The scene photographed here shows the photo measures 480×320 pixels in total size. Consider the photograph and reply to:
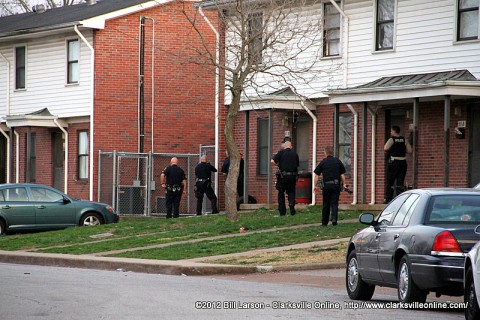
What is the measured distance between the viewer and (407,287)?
502 inches

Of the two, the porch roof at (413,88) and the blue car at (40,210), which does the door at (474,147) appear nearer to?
the porch roof at (413,88)

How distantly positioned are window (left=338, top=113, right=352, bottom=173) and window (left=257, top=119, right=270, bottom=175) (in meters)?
3.16

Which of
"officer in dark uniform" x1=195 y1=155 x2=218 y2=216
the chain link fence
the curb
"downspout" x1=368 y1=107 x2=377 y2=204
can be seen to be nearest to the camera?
the curb

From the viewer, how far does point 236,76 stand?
87.4 feet

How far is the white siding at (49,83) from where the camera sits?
3738 centimetres

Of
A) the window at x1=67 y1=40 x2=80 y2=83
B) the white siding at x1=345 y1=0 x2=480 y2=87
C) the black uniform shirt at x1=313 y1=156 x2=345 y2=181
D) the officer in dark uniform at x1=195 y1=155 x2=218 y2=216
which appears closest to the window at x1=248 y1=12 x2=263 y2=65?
the white siding at x1=345 y1=0 x2=480 y2=87

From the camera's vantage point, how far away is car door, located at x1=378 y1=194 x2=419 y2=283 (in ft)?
43.4

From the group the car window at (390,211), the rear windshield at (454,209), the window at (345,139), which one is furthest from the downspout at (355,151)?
the rear windshield at (454,209)

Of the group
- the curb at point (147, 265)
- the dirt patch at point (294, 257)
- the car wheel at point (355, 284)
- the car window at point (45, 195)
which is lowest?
the curb at point (147, 265)

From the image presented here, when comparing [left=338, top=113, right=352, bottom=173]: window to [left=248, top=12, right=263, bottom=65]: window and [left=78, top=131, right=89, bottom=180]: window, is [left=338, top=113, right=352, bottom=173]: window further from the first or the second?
[left=78, top=131, right=89, bottom=180]: window

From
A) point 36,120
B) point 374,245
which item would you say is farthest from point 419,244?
point 36,120

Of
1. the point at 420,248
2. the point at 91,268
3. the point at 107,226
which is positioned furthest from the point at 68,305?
the point at 107,226

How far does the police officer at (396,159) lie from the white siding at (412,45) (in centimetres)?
191

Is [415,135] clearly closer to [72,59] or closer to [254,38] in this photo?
[254,38]
